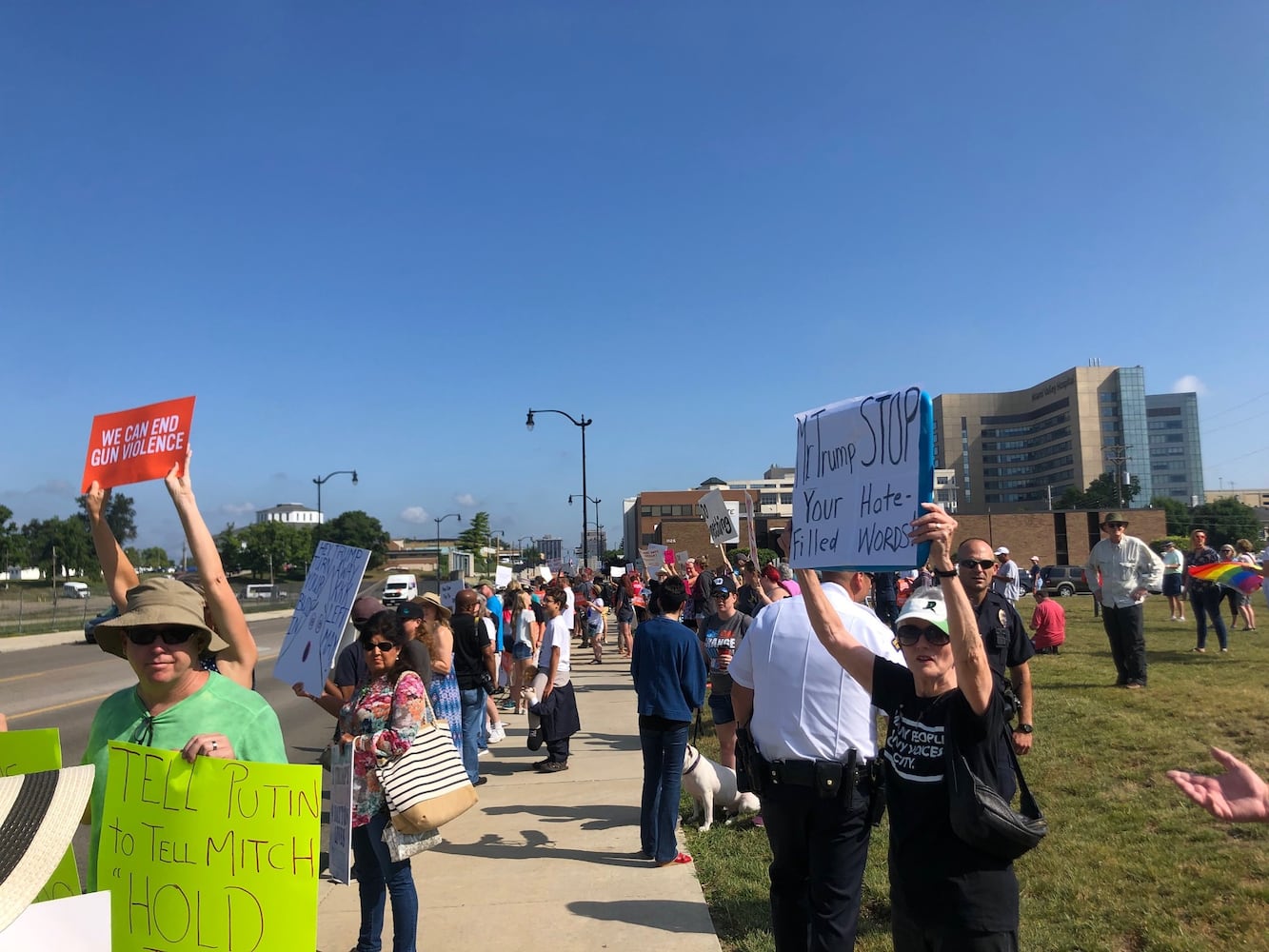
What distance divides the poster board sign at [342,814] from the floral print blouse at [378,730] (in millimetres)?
53

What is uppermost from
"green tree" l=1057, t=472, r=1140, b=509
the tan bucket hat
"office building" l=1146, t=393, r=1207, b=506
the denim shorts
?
"office building" l=1146, t=393, r=1207, b=506

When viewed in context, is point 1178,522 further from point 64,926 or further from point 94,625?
point 64,926

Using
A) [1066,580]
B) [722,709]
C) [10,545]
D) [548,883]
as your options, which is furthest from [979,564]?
[10,545]

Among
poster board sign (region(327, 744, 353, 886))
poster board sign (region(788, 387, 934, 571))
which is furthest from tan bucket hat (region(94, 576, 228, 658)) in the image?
poster board sign (region(788, 387, 934, 571))

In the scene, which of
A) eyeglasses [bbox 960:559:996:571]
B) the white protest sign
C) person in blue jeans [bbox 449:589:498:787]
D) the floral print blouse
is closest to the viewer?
the floral print blouse

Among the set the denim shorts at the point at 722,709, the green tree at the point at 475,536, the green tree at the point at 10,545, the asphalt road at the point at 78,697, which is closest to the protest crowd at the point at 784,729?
the denim shorts at the point at 722,709

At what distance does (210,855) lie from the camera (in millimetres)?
2543

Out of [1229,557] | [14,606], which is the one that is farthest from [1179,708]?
[14,606]

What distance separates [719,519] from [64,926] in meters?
12.0

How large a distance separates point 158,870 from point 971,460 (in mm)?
179073

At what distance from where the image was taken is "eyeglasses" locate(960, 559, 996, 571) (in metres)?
5.21

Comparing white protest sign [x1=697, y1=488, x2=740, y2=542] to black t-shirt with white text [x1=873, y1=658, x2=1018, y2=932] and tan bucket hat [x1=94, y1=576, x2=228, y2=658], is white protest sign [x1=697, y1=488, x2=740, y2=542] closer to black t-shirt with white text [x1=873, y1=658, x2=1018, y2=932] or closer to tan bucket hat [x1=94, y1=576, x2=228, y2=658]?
black t-shirt with white text [x1=873, y1=658, x2=1018, y2=932]

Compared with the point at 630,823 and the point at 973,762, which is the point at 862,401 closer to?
the point at 973,762

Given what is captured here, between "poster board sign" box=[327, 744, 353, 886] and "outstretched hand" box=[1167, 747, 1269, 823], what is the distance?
3.37 m
